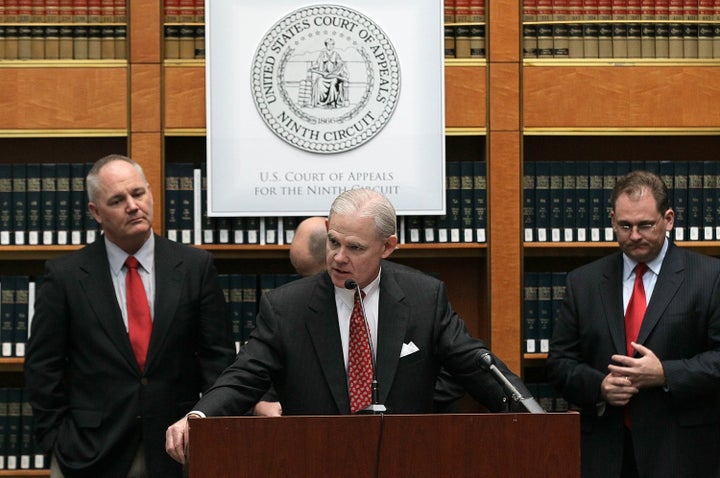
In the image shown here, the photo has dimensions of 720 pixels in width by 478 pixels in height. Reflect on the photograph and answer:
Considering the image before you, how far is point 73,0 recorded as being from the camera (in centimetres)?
466

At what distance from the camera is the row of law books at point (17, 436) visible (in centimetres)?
457

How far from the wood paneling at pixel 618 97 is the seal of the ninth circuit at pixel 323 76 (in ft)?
2.17

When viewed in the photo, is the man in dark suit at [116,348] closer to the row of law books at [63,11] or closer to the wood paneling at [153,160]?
the wood paneling at [153,160]

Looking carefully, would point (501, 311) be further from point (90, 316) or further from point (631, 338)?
point (90, 316)

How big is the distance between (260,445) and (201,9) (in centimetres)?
277

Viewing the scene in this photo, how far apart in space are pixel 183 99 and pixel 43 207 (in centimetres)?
78

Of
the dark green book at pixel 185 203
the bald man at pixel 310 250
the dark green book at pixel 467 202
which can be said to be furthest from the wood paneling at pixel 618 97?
the dark green book at pixel 185 203

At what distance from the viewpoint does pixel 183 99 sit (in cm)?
460

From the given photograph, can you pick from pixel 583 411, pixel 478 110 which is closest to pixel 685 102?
pixel 478 110

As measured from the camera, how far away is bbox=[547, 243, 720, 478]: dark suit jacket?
Answer: 378cm

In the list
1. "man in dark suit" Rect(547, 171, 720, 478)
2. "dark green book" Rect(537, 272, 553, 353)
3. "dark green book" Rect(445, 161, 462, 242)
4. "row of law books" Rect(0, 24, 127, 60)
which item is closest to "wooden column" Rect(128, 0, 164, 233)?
"row of law books" Rect(0, 24, 127, 60)

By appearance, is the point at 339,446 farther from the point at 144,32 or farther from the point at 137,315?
the point at 144,32

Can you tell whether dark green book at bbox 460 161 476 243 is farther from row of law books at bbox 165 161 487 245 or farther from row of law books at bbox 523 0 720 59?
row of law books at bbox 523 0 720 59

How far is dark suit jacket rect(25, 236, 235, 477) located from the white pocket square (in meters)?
0.99
